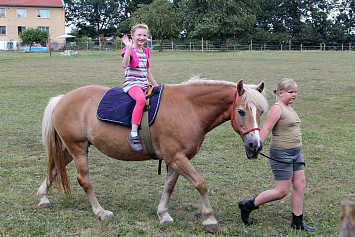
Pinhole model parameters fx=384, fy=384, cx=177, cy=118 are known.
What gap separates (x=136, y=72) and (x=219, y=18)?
4949cm

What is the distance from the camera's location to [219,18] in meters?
52.2

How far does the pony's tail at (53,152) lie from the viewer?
5.27 metres

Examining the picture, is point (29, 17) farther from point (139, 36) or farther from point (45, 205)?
point (139, 36)

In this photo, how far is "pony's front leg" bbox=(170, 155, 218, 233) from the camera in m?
4.39

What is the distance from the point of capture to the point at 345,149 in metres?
8.16

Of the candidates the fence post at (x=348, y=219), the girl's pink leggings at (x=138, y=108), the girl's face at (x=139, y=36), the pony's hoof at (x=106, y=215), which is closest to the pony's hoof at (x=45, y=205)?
the pony's hoof at (x=106, y=215)

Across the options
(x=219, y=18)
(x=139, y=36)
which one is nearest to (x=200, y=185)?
(x=139, y=36)

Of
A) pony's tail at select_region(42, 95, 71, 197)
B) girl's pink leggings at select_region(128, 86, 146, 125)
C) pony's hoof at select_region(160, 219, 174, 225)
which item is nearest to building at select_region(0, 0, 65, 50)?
pony's tail at select_region(42, 95, 71, 197)

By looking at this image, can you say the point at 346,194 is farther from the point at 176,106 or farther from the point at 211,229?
the point at 176,106

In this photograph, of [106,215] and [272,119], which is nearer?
[272,119]

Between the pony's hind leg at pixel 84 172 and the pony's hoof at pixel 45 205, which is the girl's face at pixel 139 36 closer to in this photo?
the pony's hind leg at pixel 84 172

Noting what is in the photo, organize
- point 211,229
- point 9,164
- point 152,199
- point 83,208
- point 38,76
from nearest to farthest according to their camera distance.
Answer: point 211,229
point 83,208
point 152,199
point 9,164
point 38,76

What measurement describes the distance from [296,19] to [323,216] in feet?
221

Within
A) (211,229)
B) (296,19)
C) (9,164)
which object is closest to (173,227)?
(211,229)
